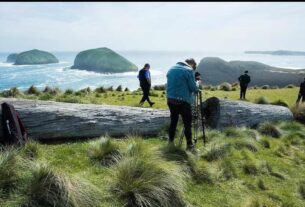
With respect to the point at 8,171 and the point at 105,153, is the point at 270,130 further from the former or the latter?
the point at 8,171

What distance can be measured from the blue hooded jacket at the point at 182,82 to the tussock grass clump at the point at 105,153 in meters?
1.98

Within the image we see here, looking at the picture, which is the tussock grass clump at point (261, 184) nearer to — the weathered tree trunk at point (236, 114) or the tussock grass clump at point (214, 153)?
the tussock grass clump at point (214, 153)

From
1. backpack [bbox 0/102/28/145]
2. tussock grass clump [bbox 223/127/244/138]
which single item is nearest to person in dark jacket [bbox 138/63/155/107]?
tussock grass clump [bbox 223/127/244/138]

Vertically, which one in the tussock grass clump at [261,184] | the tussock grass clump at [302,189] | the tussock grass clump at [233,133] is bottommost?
the tussock grass clump at [302,189]

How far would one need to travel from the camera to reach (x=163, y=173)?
7.20 meters

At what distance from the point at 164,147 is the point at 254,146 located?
396cm

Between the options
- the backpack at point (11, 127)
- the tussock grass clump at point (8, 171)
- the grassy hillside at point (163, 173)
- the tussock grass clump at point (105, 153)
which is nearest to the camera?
the tussock grass clump at point (8, 171)

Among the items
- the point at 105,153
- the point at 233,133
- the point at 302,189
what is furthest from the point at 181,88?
the point at 233,133

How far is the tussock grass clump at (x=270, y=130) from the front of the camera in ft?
46.9

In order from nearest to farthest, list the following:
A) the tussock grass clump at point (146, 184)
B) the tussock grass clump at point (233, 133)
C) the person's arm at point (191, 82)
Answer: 1. the tussock grass clump at point (146, 184)
2. the person's arm at point (191, 82)
3. the tussock grass clump at point (233, 133)

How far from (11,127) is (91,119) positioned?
2.55m

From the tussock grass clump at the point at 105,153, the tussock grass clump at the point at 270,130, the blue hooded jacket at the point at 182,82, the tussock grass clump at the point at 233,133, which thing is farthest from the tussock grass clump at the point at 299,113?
the tussock grass clump at the point at 105,153

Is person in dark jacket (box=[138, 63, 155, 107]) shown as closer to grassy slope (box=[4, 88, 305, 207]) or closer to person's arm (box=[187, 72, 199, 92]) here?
grassy slope (box=[4, 88, 305, 207])

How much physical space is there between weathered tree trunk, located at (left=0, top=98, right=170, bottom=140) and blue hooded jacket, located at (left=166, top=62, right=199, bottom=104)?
280cm
